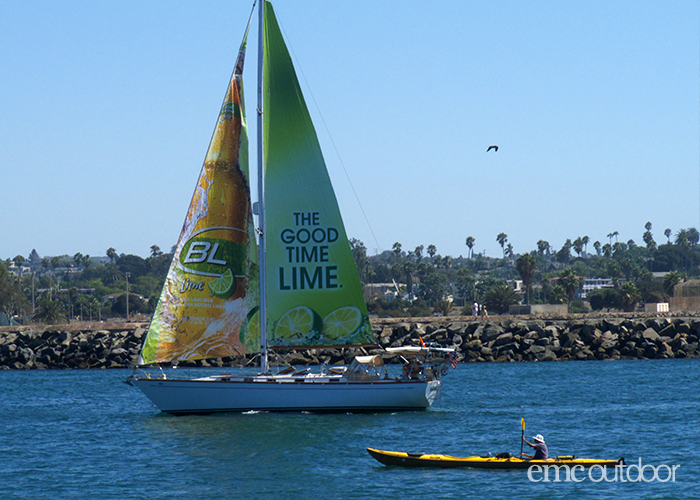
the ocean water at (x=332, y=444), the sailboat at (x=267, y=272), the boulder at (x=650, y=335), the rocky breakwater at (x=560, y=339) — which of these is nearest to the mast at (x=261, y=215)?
the sailboat at (x=267, y=272)

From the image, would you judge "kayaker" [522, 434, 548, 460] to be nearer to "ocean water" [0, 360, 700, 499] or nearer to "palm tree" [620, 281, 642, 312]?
"ocean water" [0, 360, 700, 499]

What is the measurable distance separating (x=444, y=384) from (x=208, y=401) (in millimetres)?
19333

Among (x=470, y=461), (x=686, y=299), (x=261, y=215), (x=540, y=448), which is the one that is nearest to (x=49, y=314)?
(x=686, y=299)

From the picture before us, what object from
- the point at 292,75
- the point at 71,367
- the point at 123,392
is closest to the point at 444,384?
the point at 123,392

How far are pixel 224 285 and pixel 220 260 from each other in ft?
3.17

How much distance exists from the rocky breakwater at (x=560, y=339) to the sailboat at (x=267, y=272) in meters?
33.2

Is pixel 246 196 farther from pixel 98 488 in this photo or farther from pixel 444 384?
pixel 444 384

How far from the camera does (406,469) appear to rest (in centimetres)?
2566

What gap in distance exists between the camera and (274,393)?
108 feet

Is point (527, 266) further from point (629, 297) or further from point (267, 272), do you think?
point (267, 272)

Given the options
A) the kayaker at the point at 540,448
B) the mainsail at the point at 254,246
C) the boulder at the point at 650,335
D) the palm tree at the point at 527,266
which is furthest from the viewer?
the palm tree at the point at 527,266

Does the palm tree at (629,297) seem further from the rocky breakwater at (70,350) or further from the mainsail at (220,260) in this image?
the mainsail at (220,260)

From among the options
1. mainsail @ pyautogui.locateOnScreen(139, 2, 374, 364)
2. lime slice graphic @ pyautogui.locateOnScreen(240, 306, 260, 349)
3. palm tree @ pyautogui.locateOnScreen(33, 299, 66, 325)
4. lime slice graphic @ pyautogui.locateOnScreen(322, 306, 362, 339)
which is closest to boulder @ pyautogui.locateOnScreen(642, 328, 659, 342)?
lime slice graphic @ pyautogui.locateOnScreen(322, 306, 362, 339)

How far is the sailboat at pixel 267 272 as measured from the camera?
33500mm
